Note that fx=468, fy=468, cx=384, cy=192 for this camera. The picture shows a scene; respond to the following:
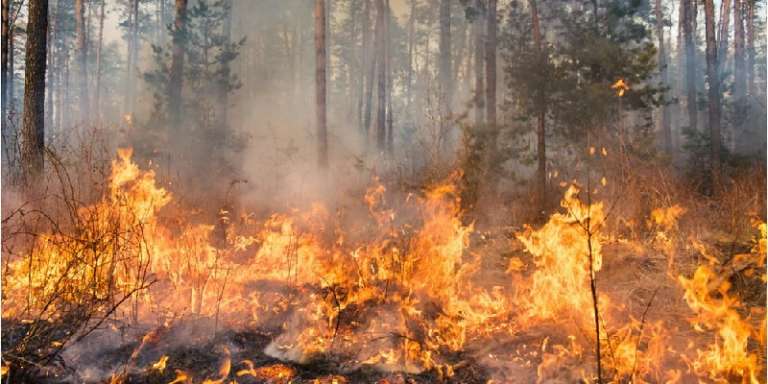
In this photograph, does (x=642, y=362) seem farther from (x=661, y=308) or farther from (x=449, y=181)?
(x=449, y=181)

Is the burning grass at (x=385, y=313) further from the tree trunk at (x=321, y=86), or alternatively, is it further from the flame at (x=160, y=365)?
the tree trunk at (x=321, y=86)

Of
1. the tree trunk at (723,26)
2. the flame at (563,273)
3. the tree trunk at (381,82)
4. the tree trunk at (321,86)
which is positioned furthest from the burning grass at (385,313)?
the tree trunk at (723,26)

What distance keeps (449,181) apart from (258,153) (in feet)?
47.7

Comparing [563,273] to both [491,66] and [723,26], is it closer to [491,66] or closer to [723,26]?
[491,66]

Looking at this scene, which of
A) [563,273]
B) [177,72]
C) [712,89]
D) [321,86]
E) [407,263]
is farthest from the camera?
[177,72]

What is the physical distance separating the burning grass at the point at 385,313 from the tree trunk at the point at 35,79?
11.4 ft

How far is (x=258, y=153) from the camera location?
21391 millimetres

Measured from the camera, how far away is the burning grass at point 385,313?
361 cm

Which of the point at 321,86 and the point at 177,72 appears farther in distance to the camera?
the point at 177,72

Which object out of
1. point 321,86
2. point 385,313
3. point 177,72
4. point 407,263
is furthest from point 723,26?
point 385,313

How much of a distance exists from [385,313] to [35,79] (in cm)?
788

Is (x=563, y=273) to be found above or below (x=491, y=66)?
below

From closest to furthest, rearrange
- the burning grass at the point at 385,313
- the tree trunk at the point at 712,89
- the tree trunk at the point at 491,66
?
the burning grass at the point at 385,313, the tree trunk at the point at 712,89, the tree trunk at the point at 491,66

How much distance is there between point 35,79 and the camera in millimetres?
8328
